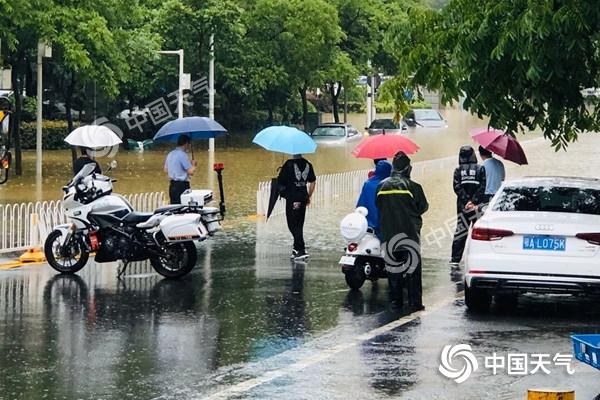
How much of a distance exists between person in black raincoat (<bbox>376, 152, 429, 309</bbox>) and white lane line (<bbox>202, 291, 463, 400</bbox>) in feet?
1.21

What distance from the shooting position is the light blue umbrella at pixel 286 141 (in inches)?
662

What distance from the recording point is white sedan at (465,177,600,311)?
11703 millimetres

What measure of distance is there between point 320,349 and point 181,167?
8030mm

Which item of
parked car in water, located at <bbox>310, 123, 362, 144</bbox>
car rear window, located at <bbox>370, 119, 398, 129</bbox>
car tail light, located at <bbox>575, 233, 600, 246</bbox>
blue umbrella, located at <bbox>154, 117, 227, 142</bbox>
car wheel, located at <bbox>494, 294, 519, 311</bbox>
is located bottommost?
car wheel, located at <bbox>494, 294, 519, 311</bbox>

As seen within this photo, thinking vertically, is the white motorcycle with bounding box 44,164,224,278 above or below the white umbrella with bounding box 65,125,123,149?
below

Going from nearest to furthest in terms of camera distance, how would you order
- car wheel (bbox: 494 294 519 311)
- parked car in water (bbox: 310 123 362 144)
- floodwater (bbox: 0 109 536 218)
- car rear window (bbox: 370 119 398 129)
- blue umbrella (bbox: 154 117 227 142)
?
car wheel (bbox: 494 294 519 311)
blue umbrella (bbox: 154 117 227 142)
floodwater (bbox: 0 109 536 218)
parked car in water (bbox: 310 123 362 144)
car rear window (bbox: 370 119 398 129)

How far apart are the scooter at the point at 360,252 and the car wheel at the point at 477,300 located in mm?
1487

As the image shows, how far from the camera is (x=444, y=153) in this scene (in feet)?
159

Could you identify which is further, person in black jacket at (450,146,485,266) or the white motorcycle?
person in black jacket at (450,146,485,266)

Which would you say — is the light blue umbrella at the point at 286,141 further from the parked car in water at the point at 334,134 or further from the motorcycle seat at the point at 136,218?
the parked car in water at the point at 334,134

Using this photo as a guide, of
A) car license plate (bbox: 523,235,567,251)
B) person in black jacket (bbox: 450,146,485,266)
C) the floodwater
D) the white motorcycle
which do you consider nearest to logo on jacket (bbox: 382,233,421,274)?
car license plate (bbox: 523,235,567,251)

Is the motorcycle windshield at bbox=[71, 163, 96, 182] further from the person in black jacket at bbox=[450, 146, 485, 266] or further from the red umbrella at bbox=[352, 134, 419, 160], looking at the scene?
the person in black jacket at bbox=[450, 146, 485, 266]

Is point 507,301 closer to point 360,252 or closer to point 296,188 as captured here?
point 360,252

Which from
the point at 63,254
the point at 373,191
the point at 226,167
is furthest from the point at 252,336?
the point at 226,167
